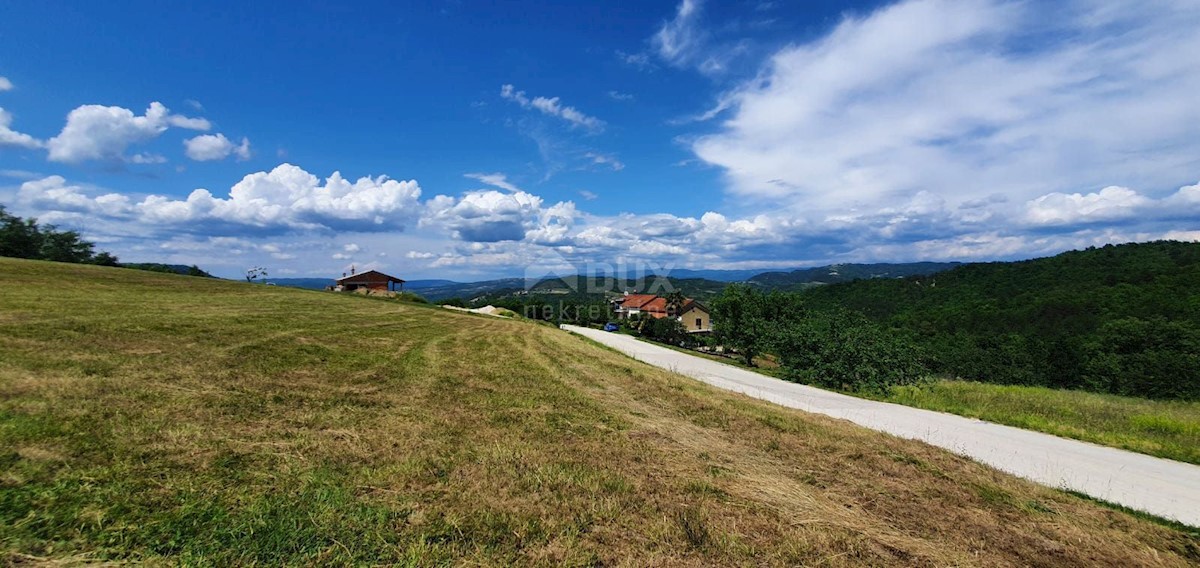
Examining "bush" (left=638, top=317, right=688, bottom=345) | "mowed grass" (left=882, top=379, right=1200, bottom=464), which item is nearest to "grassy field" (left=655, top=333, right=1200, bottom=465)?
"mowed grass" (left=882, top=379, right=1200, bottom=464)

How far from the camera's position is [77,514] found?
3.31 meters

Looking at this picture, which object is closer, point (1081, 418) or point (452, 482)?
point (452, 482)

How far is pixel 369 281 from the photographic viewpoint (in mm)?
66812

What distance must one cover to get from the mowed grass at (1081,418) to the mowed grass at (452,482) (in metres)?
6.04

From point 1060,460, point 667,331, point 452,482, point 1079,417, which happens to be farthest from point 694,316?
point 452,482

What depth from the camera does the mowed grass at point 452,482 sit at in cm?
346

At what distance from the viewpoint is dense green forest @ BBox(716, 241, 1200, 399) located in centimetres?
2817

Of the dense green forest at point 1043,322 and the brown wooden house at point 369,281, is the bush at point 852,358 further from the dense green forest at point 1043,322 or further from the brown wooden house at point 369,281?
the brown wooden house at point 369,281

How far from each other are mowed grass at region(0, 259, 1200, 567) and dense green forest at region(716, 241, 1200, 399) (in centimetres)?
1560

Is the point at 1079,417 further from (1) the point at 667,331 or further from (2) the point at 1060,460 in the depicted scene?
(1) the point at 667,331

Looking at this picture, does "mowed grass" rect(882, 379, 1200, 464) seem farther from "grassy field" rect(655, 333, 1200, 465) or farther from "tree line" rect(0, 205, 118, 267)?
"tree line" rect(0, 205, 118, 267)

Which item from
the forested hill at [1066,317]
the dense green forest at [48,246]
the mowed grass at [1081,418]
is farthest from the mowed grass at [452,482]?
the dense green forest at [48,246]

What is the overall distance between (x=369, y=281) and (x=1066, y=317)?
9668 centimetres

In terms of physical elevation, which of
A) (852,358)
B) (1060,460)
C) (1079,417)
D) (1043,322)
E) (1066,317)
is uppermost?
(1060,460)
